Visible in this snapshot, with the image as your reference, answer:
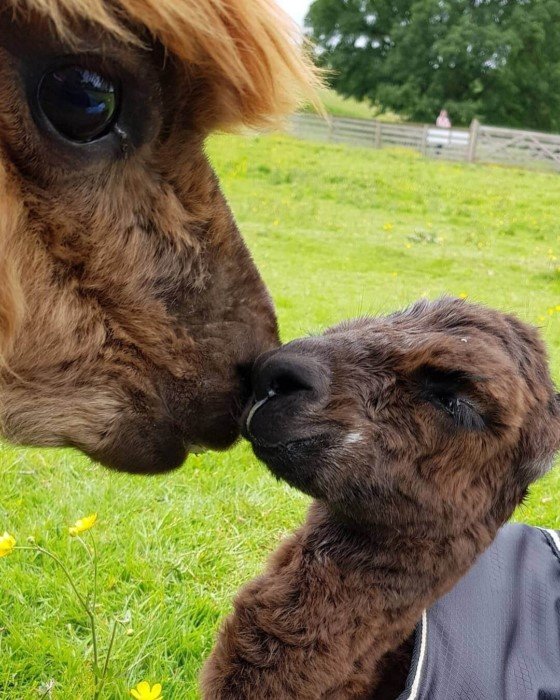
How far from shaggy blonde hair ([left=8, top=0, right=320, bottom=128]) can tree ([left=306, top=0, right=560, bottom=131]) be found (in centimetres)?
3991

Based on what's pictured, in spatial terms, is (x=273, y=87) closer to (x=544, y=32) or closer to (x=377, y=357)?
(x=377, y=357)

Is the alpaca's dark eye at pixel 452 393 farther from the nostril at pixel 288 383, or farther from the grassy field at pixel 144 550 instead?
the grassy field at pixel 144 550

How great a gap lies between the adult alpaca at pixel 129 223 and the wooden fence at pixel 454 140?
2216cm

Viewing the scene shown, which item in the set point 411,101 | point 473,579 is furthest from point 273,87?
point 411,101

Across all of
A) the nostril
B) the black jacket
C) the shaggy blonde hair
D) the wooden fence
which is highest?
the shaggy blonde hair

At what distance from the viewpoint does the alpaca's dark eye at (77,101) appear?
1566mm

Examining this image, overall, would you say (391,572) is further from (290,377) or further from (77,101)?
(77,101)

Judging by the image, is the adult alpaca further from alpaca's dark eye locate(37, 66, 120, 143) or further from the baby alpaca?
the baby alpaca

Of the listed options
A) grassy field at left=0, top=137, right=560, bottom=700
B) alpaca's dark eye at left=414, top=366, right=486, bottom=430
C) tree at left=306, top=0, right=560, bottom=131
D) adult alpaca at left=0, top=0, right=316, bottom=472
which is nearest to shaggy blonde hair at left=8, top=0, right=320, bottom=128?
adult alpaca at left=0, top=0, right=316, bottom=472

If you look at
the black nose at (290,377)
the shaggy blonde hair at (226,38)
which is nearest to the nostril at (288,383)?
the black nose at (290,377)

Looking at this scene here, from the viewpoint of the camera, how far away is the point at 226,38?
162 cm

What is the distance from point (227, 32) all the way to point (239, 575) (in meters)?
2.20

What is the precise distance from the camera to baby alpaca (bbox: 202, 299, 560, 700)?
1.79 meters

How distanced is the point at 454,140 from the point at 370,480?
86.8 feet
